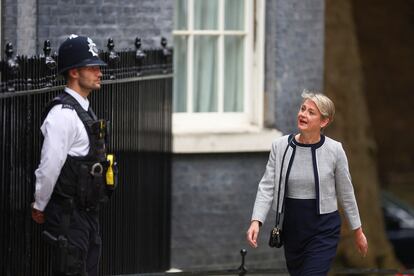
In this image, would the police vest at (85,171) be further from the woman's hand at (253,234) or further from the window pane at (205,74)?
the window pane at (205,74)

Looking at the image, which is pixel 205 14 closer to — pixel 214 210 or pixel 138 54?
pixel 214 210

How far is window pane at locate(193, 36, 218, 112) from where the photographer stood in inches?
594

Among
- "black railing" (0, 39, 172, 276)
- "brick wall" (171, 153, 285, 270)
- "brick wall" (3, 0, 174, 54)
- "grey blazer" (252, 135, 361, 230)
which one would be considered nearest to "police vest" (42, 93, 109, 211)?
"black railing" (0, 39, 172, 276)

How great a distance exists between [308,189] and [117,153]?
2.60 m

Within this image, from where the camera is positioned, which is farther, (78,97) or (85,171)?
(78,97)

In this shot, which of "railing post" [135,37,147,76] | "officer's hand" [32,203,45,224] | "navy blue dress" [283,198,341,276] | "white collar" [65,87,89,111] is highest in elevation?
"railing post" [135,37,147,76]

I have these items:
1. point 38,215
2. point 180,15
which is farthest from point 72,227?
point 180,15

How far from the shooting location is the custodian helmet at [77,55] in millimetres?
8711

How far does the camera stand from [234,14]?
49.6 ft

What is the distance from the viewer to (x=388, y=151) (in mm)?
25375

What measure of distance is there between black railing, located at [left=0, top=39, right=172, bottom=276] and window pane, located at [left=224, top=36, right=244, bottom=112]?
4.41 ft

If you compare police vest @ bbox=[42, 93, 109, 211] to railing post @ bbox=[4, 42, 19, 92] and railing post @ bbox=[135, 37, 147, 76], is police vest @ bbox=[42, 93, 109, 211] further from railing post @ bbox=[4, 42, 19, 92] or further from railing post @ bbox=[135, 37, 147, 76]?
railing post @ bbox=[135, 37, 147, 76]

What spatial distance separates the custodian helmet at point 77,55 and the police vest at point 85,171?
0.19m

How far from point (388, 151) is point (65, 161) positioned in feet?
56.8
